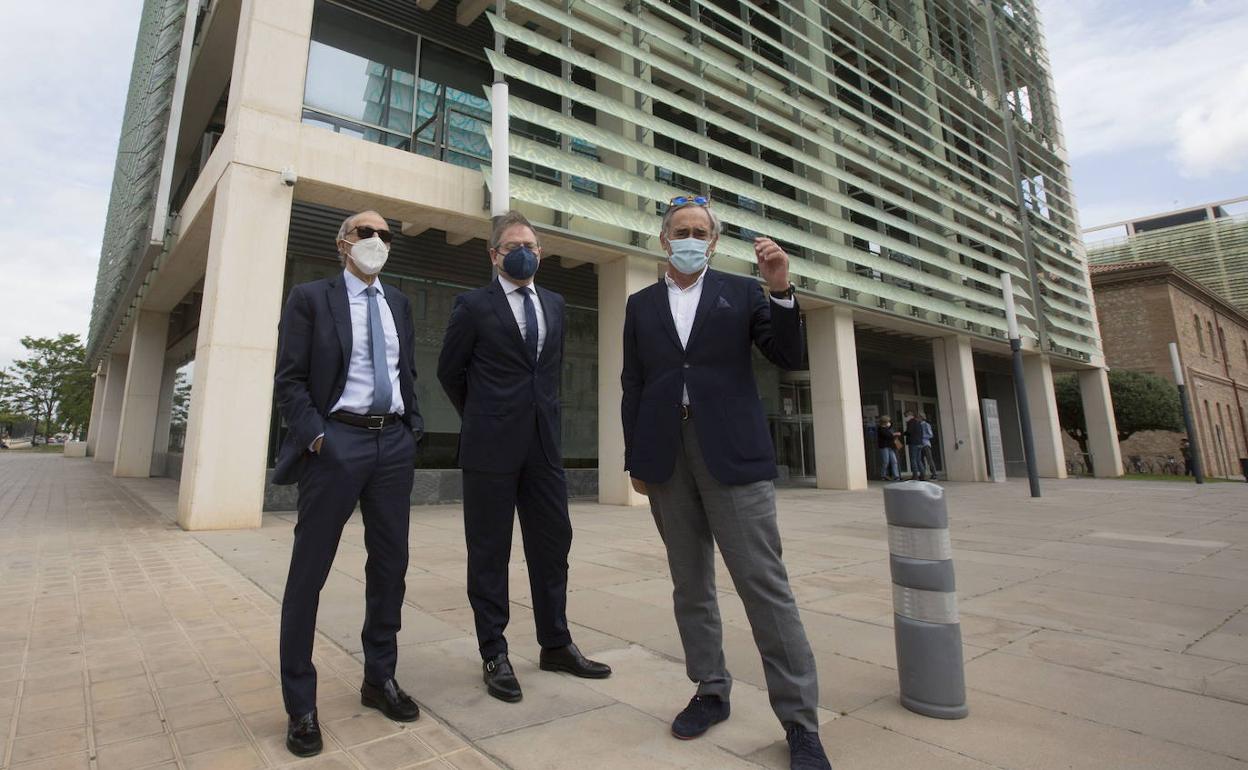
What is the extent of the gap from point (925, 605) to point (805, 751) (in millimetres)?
873

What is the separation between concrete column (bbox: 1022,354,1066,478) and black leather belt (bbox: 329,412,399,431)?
24471mm

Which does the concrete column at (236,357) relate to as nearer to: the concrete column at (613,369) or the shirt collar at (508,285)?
the concrete column at (613,369)

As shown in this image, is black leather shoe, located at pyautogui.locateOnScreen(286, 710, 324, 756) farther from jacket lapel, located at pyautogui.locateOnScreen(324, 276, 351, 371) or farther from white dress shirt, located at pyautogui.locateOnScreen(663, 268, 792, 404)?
white dress shirt, located at pyautogui.locateOnScreen(663, 268, 792, 404)

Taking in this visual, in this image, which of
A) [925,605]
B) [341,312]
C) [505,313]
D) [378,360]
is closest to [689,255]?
[505,313]

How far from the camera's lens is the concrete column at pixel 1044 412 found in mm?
21656

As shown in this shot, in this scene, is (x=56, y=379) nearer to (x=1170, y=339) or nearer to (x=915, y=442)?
(x=915, y=442)

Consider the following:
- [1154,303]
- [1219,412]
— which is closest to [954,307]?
[1154,303]

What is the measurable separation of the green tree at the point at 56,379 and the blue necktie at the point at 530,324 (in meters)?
63.5

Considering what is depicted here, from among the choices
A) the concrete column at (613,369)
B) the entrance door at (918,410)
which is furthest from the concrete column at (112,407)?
the entrance door at (918,410)

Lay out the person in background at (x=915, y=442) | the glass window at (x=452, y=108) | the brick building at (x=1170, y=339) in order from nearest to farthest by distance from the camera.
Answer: the glass window at (x=452, y=108), the person in background at (x=915, y=442), the brick building at (x=1170, y=339)

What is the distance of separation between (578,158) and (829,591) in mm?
8181

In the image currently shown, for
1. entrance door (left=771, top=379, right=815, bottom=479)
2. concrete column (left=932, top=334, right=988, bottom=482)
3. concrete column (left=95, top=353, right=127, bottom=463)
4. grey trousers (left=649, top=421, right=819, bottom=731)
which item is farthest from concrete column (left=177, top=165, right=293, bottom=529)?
concrete column (left=95, top=353, right=127, bottom=463)

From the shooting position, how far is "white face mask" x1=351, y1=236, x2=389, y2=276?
8.79ft

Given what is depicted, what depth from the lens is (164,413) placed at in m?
18.6
